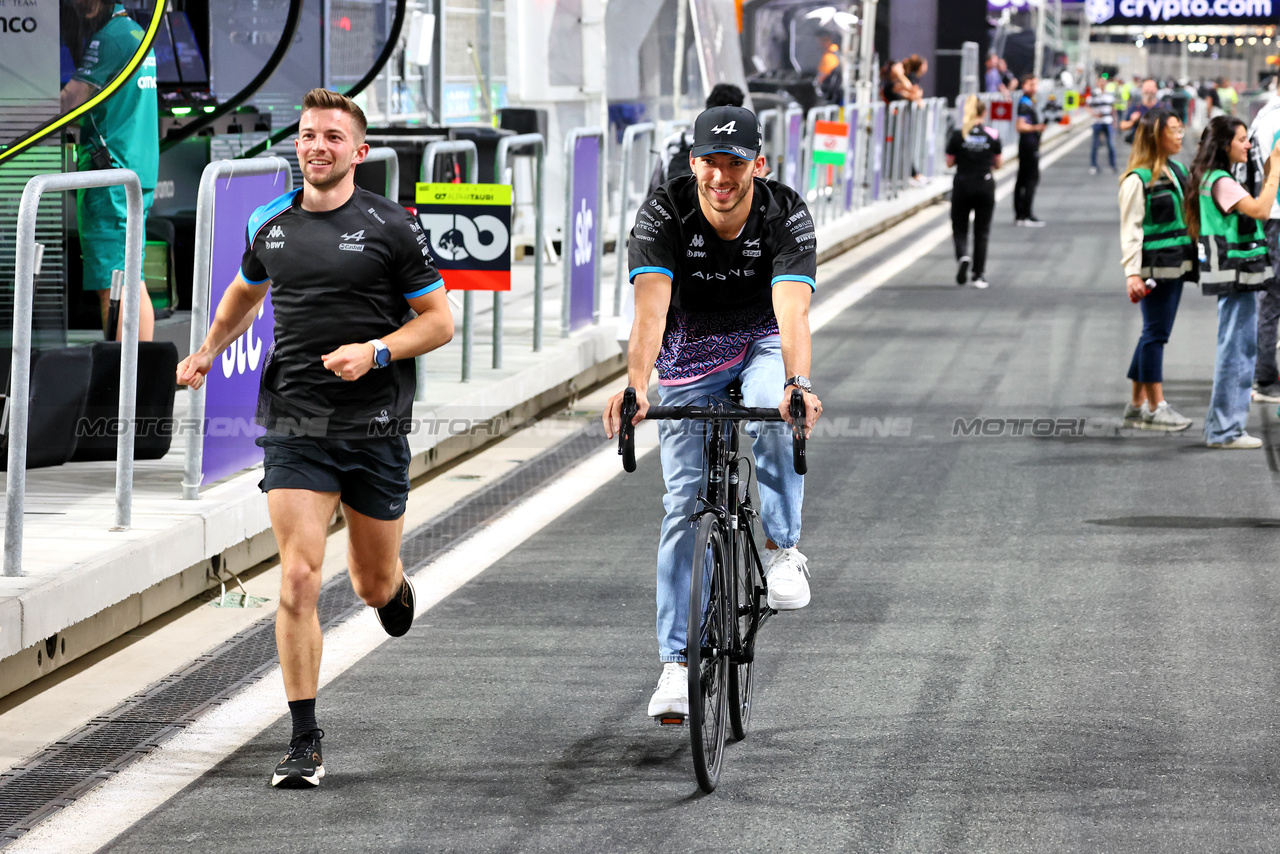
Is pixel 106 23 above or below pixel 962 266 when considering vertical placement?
above

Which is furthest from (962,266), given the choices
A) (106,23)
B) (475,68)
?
(106,23)

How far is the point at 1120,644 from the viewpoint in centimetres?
676

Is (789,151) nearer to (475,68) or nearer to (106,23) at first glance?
(475,68)

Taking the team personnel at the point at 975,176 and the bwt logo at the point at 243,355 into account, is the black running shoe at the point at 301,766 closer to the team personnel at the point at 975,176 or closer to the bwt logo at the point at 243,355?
the bwt logo at the point at 243,355

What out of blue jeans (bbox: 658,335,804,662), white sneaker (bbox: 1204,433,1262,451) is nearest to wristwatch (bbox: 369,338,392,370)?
blue jeans (bbox: 658,335,804,662)

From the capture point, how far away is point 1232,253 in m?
10.4

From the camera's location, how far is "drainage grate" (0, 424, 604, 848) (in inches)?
206

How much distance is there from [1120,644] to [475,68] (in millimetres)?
14057

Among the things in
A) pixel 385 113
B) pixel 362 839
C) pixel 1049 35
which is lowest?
pixel 362 839

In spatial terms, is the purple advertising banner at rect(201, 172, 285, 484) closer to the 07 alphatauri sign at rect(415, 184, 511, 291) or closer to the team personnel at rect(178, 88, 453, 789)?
the team personnel at rect(178, 88, 453, 789)

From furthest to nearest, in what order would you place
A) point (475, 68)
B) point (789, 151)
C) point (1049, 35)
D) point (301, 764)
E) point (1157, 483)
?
point (1049, 35), point (789, 151), point (475, 68), point (1157, 483), point (301, 764)

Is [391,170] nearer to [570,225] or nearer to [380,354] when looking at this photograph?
[570,225]

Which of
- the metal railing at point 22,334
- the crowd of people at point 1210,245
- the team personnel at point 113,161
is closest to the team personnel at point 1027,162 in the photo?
the crowd of people at point 1210,245

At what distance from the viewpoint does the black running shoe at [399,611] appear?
5.93 meters
